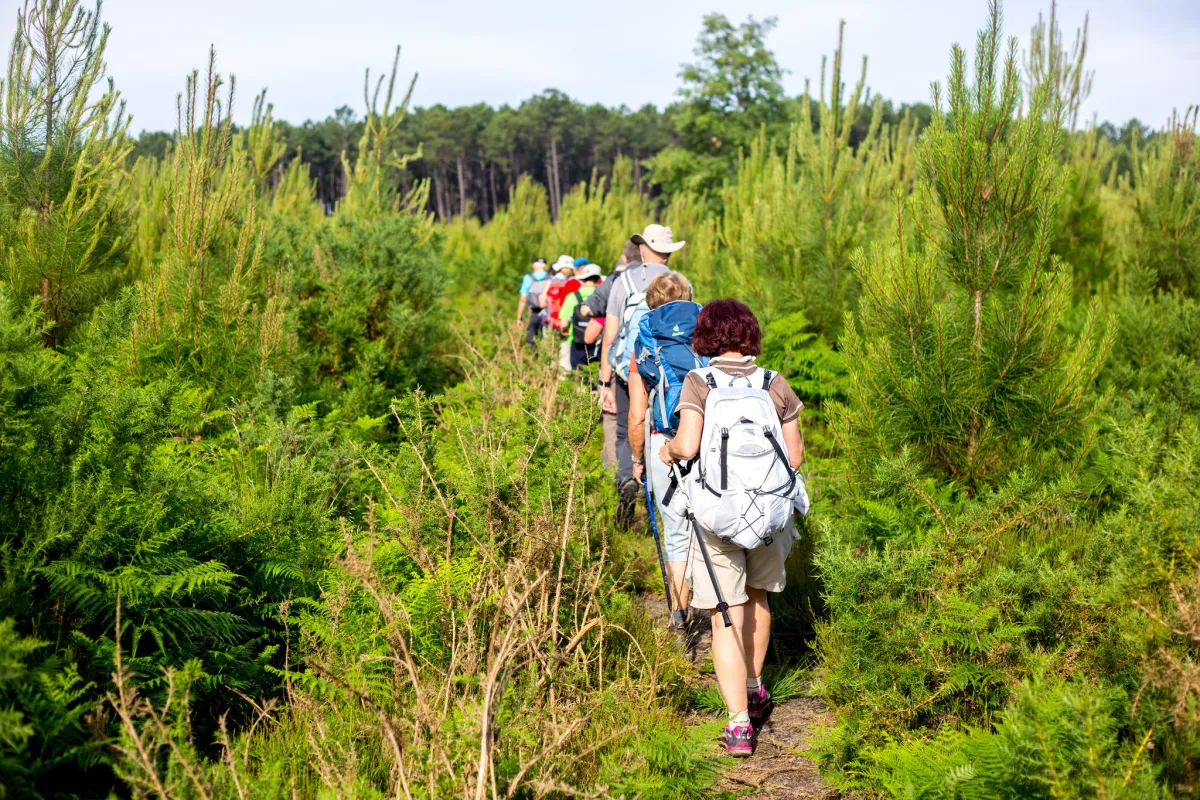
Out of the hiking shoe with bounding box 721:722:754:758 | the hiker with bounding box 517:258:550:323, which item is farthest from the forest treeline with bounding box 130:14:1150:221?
the hiking shoe with bounding box 721:722:754:758

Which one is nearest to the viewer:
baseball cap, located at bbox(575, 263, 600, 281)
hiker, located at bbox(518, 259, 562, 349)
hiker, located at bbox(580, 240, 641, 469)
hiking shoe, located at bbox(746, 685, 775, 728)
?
hiking shoe, located at bbox(746, 685, 775, 728)

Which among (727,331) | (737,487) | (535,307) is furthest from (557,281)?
(737,487)

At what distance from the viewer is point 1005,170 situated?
4.84m

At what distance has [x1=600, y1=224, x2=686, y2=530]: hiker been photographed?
18.2 ft

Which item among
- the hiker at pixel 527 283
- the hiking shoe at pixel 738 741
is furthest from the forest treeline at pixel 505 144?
the hiking shoe at pixel 738 741

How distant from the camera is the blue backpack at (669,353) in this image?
4.35 m

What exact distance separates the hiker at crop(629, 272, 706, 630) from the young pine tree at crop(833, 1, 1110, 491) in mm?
1230

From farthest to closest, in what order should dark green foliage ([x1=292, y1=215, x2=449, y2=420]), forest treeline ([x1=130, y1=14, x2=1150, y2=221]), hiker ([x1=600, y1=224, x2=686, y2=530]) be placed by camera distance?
forest treeline ([x1=130, y1=14, x2=1150, y2=221]), dark green foliage ([x1=292, y1=215, x2=449, y2=420]), hiker ([x1=600, y1=224, x2=686, y2=530])

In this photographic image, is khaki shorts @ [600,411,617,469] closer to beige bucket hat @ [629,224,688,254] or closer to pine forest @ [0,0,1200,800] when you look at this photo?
pine forest @ [0,0,1200,800]

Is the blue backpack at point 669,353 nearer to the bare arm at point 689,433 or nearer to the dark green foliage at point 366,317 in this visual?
the bare arm at point 689,433

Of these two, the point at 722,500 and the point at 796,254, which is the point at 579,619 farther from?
the point at 796,254

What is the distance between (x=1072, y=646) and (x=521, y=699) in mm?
2027

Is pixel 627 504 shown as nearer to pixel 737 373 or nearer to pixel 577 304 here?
pixel 737 373

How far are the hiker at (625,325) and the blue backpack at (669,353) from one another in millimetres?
726
